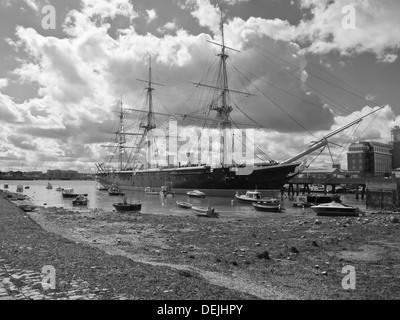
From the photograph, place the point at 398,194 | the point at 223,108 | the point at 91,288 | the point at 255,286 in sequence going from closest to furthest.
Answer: the point at 91,288 < the point at 255,286 < the point at 398,194 < the point at 223,108

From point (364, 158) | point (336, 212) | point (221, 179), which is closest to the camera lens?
point (336, 212)

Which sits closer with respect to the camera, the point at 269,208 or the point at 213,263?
the point at 213,263

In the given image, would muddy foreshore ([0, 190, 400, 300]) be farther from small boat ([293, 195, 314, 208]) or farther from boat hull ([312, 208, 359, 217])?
small boat ([293, 195, 314, 208])

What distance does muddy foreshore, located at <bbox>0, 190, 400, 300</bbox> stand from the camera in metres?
9.54

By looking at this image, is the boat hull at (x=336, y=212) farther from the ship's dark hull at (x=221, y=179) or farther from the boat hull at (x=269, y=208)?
the ship's dark hull at (x=221, y=179)

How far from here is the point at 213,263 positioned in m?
14.1

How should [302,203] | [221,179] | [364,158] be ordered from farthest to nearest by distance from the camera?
[364,158] < [221,179] < [302,203]

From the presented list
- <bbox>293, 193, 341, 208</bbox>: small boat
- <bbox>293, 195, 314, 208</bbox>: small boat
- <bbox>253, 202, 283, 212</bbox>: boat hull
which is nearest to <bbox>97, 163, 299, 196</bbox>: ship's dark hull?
<bbox>293, 195, 314, 208</bbox>: small boat

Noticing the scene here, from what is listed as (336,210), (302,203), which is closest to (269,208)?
(336,210)

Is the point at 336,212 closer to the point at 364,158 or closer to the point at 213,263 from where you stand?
the point at 213,263

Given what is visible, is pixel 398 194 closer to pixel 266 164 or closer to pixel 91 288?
pixel 266 164
